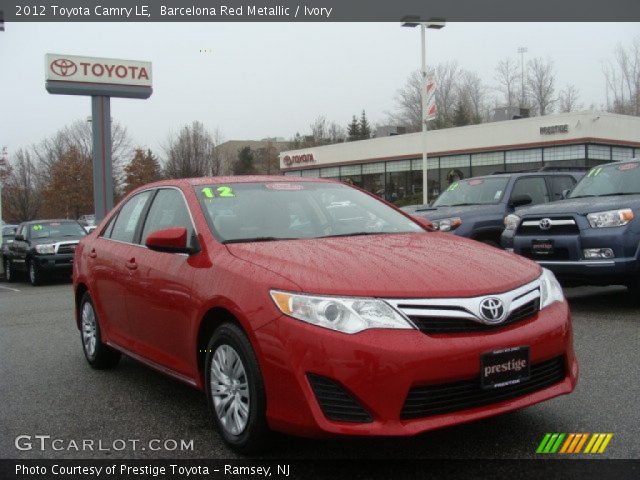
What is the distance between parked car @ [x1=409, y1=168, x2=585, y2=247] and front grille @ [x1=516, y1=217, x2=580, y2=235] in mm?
1685

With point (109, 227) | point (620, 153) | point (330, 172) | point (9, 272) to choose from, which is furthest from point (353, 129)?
point (109, 227)

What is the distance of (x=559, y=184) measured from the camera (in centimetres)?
1157

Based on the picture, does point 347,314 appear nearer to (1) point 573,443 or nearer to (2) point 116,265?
(1) point 573,443

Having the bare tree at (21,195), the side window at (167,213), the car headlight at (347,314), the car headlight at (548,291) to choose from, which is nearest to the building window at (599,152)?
the side window at (167,213)

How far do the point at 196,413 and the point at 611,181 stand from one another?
6.49 meters

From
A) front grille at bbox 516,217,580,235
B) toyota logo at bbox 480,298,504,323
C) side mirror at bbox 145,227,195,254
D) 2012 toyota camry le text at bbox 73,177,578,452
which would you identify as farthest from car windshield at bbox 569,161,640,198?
side mirror at bbox 145,227,195,254

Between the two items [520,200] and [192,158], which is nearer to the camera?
[520,200]

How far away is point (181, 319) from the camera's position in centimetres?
414

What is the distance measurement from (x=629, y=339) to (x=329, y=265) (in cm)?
388

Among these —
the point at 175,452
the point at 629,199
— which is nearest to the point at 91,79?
the point at 629,199

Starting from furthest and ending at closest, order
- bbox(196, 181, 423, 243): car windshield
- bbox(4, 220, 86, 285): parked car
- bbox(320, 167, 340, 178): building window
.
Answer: bbox(320, 167, 340, 178): building window
bbox(4, 220, 86, 285): parked car
bbox(196, 181, 423, 243): car windshield

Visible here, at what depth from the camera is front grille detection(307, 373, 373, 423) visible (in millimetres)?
3082

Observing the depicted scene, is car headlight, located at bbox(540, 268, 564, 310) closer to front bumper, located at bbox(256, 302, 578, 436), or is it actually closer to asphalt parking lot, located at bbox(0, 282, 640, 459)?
front bumper, located at bbox(256, 302, 578, 436)

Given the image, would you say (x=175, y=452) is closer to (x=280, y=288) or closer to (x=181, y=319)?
(x=181, y=319)
